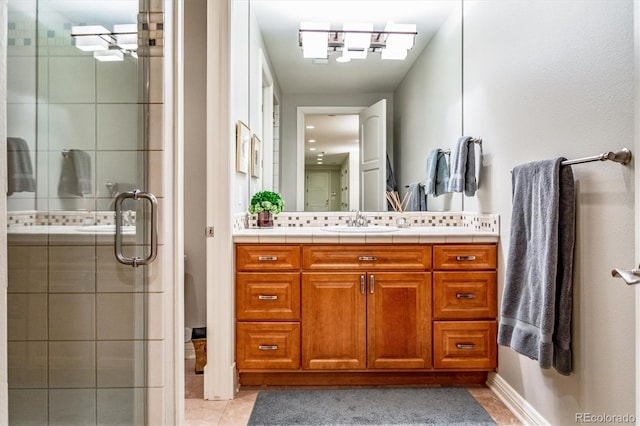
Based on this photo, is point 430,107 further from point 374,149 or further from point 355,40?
point 355,40

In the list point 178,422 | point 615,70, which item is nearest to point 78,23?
point 178,422

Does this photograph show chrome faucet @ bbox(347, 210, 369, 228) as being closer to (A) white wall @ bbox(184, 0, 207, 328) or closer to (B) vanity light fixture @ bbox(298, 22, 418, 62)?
(A) white wall @ bbox(184, 0, 207, 328)

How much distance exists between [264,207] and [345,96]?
105 cm

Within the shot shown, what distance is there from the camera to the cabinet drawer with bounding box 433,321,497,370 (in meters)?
2.18

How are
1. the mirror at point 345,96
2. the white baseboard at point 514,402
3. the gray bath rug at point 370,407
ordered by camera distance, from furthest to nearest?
the mirror at point 345,96
the gray bath rug at point 370,407
the white baseboard at point 514,402

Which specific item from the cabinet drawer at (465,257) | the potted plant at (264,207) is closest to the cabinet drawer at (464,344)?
the cabinet drawer at (465,257)

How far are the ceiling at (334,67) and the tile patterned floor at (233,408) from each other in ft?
5.33

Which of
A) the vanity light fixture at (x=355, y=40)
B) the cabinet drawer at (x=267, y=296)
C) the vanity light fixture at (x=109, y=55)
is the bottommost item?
the cabinet drawer at (x=267, y=296)

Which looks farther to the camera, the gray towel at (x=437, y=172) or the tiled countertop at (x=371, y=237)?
the gray towel at (x=437, y=172)

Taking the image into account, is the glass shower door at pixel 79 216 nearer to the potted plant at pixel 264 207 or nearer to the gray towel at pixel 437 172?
the potted plant at pixel 264 207

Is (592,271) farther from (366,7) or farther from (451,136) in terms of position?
(366,7)

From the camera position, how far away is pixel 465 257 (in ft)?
7.21

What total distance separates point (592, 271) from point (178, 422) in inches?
61.2

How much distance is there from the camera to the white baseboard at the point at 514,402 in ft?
5.84
